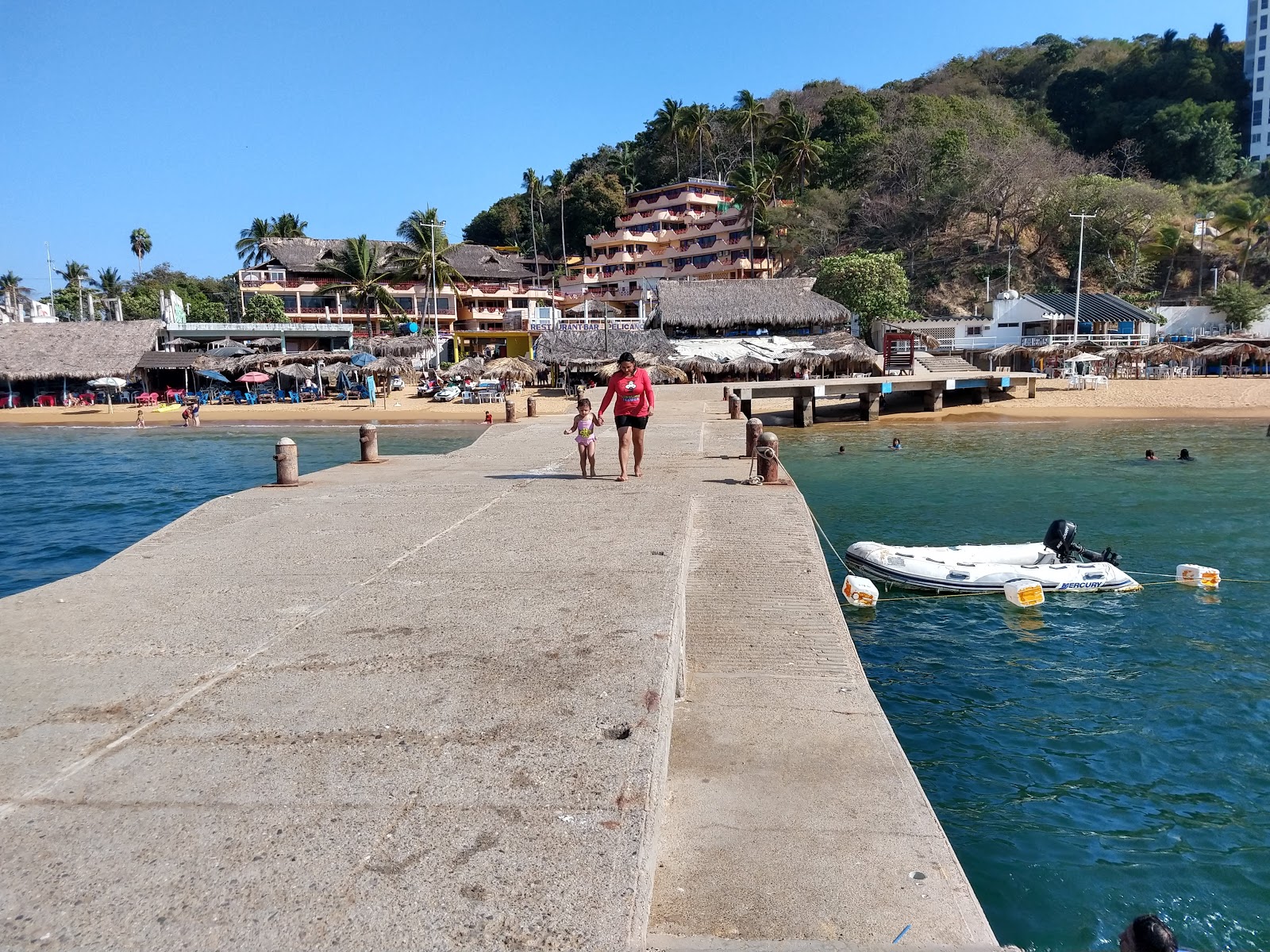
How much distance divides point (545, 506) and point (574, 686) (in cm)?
536

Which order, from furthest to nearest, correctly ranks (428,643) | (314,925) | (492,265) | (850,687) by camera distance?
(492,265)
(850,687)
(428,643)
(314,925)

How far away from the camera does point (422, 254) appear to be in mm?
57594

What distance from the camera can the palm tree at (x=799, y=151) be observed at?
228 ft

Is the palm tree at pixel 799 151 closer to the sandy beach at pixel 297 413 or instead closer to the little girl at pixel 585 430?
the sandy beach at pixel 297 413

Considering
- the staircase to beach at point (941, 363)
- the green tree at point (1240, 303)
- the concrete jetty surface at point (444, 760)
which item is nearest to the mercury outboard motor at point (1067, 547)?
the concrete jetty surface at point (444, 760)

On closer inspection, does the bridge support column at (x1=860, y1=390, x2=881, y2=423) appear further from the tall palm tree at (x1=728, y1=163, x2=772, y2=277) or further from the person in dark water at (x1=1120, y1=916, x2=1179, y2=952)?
the tall palm tree at (x1=728, y1=163, x2=772, y2=277)

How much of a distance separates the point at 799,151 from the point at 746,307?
97.2 feet

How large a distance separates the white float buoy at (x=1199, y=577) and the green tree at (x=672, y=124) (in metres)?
76.3

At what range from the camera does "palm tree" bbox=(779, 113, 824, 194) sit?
228 ft

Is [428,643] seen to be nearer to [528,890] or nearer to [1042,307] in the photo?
[528,890]

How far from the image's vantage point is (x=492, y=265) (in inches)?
2660

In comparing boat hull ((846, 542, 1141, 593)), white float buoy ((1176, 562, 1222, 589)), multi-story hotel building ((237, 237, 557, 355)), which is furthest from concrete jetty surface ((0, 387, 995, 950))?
multi-story hotel building ((237, 237, 557, 355))

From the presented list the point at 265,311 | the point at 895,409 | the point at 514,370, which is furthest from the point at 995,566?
the point at 265,311

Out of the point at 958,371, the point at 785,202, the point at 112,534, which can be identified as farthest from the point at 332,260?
the point at 112,534
